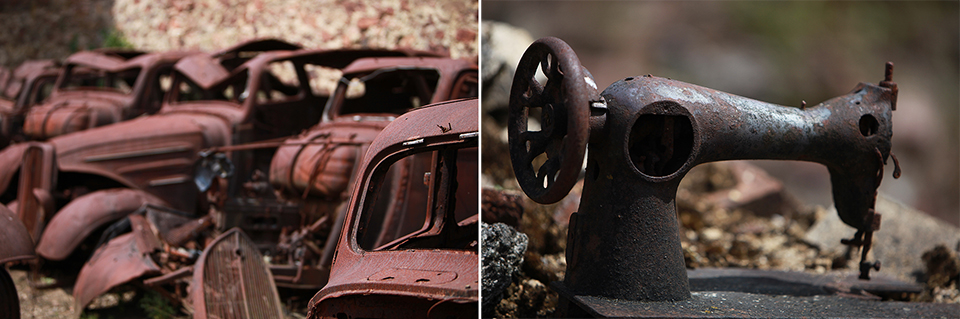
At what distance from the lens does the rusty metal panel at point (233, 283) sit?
2730 mm

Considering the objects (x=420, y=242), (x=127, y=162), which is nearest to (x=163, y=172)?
(x=127, y=162)

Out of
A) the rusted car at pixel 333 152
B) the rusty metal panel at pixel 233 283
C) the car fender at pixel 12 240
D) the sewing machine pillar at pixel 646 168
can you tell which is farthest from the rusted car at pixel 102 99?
the sewing machine pillar at pixel 646 168

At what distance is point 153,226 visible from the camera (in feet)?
13.1

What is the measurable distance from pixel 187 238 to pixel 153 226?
0.71 feet

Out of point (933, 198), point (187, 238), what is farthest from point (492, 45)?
point (933, 198)

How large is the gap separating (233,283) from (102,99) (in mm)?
4447

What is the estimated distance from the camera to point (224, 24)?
751cm

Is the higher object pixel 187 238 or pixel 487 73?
pixel 487 73

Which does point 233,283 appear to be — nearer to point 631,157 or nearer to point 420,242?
point 420,242

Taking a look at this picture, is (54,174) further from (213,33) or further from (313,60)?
→ (213,33)

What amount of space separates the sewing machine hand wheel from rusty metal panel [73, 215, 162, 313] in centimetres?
241

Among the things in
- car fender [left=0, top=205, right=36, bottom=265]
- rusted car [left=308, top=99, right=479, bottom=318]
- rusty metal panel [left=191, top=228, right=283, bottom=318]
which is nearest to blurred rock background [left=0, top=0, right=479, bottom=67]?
rusted car [left=308, top=99, right=479, bottom=318]

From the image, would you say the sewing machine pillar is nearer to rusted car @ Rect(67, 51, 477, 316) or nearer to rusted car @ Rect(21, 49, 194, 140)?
rusted car @ Rect(67, 51, 477, 316)

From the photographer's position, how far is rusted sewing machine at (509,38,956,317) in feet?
6.29
